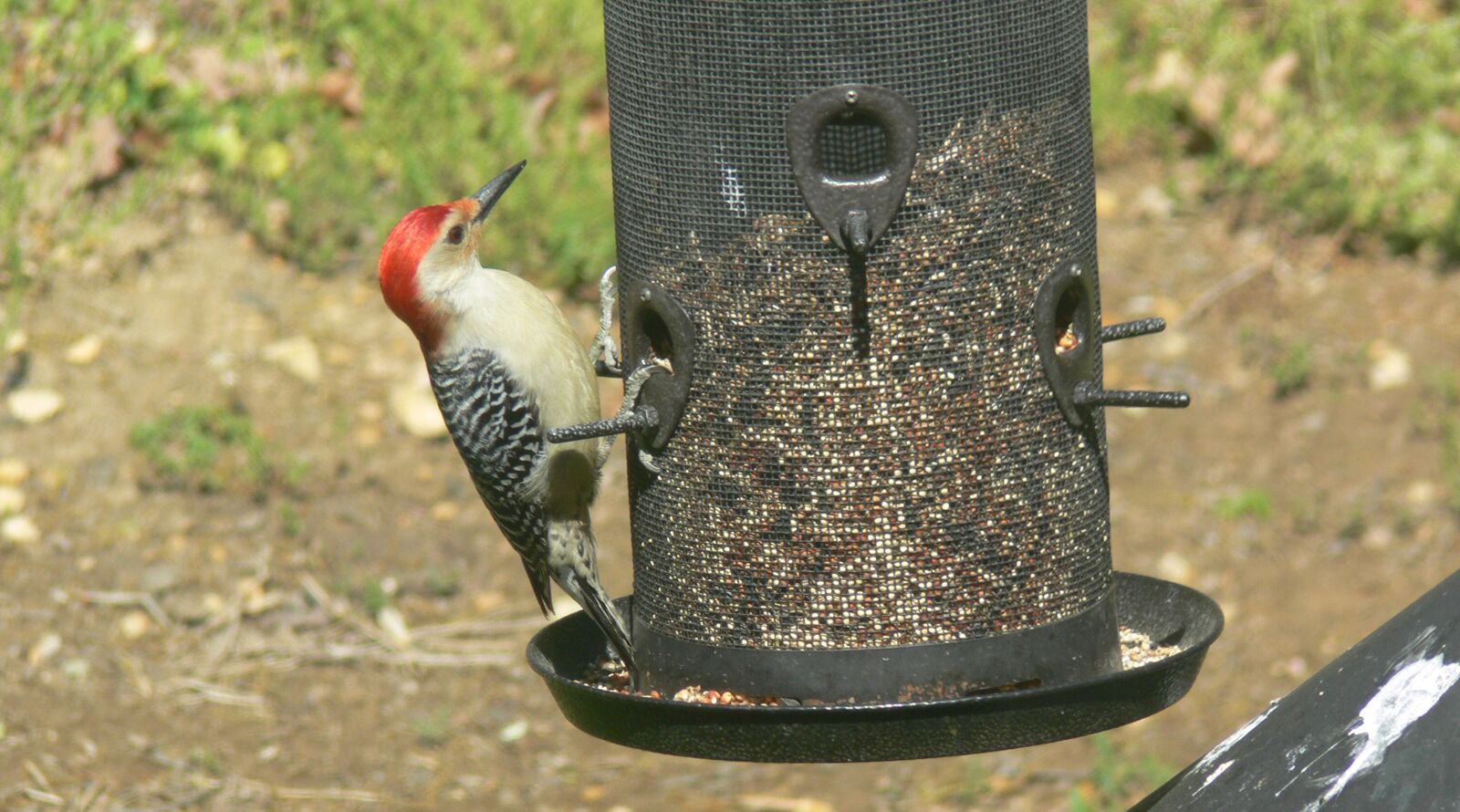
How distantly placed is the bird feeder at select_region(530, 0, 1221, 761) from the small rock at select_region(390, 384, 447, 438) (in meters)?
4.33

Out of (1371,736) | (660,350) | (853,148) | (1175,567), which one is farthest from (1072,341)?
(1175,567)

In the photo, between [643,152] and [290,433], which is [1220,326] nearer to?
[290,433]

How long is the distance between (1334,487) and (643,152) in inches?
191

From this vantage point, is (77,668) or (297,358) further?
(297,358)

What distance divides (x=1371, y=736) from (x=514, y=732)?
15.7 ft

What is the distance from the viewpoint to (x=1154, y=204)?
9.71 meters

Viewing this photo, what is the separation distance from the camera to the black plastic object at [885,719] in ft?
11.9

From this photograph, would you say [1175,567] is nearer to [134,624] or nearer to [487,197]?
[487,197]

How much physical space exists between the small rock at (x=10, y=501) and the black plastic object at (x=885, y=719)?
14.9 ft

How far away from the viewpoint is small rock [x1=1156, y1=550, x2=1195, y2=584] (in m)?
7.80

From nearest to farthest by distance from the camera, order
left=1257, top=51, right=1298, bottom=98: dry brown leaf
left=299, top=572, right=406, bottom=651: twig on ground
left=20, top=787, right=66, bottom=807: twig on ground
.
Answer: left=20, top=787, right=66, bottom=807: twig on ground → left=299, top=572, right=406, bottom=651: twig on ground → left=1257, top=51, right=1298, bottom=98: dry brown leaf

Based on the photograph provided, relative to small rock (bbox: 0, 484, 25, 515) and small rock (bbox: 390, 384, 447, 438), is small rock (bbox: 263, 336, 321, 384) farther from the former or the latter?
small rock (bbox: 0, 484, 25, 515)

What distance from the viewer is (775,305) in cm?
397

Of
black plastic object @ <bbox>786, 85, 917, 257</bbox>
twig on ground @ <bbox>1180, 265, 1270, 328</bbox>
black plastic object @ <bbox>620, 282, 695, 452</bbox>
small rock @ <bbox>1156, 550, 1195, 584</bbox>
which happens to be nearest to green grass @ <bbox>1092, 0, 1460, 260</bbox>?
twig on ground @ <bbox>1180, 265, 1270, 328</bbox>
